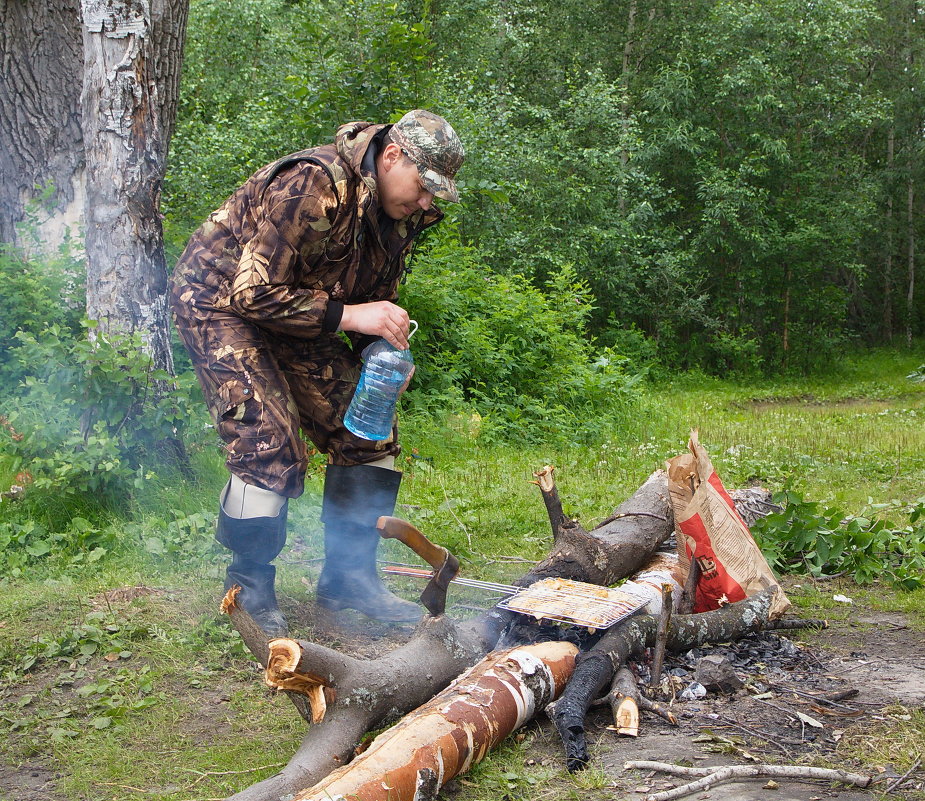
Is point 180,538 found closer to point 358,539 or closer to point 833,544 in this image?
point 358,539

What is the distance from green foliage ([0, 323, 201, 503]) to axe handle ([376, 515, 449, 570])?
7.91 ft

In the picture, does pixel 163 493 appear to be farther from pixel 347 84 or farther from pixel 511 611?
pixel 347 84

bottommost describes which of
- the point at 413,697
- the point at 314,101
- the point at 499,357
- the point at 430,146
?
the point at 413,697

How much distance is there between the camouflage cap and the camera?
10.9 feet

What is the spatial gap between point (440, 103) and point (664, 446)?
4.76 metres

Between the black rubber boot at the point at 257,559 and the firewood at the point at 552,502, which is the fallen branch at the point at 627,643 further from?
the black rubber boot at the point at 257,559

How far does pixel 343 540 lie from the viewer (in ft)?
12.9

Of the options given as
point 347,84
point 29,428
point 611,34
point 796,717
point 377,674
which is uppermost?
point 611,34

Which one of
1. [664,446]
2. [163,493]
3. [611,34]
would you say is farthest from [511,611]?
[611,34]

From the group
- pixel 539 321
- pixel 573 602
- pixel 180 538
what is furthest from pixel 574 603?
pixel 539 321

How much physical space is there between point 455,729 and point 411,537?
1.93ft

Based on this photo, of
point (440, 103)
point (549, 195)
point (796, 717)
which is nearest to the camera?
point (796, 717)

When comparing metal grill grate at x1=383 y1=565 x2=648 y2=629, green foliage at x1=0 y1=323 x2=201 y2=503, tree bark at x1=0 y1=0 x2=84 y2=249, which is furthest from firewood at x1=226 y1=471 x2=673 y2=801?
tree bark at x1=0 y1=0 x2=84 y2=249

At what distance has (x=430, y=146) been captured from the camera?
330cm
